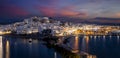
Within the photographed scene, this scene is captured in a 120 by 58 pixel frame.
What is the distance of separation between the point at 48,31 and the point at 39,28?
8343mm

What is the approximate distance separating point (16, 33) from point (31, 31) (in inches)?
183

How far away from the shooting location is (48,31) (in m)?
73.1

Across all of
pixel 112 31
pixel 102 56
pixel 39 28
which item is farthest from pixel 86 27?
A: pixel 102 56

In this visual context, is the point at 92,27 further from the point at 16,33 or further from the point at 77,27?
the point at 16,33

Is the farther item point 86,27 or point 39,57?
point 86,27

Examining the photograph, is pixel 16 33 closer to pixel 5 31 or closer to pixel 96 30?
pixel 5 31

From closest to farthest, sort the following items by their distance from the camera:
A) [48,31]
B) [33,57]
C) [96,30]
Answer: [33,57] < [48,31] < [96,30]

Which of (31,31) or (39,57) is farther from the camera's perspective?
(31,31)

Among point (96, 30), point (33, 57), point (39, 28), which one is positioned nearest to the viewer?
point (33, 57)

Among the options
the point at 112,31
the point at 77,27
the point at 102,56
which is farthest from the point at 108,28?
the point at 102,56

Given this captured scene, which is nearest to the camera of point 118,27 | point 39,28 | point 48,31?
point 48,31

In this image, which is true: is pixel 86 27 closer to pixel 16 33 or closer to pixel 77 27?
pixel 77 27

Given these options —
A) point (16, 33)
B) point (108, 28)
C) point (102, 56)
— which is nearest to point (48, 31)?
point (16, 33)

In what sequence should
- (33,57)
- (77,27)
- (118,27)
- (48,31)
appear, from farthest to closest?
(118,27) → (77,27) → (48,31) → (33,57)
